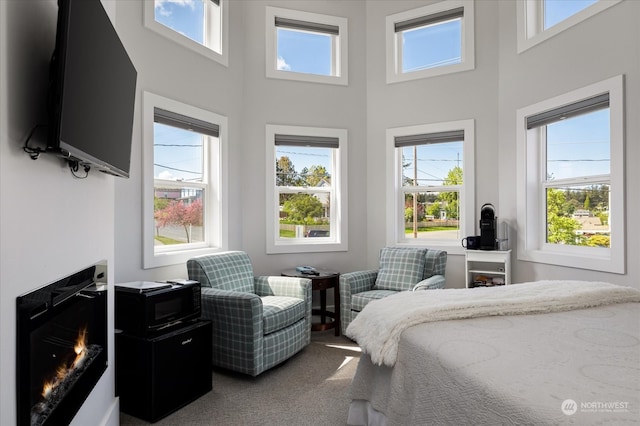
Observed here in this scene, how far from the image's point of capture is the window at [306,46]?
453 centimetres

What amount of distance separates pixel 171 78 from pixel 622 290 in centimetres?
360

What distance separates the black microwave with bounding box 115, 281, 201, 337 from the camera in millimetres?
2445

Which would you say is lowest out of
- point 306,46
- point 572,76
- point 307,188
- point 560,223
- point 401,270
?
point 401,270

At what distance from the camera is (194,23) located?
3.88 metres

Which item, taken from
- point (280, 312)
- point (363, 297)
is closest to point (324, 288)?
point (363, 297)

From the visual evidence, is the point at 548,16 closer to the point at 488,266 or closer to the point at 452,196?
the point at 452,196

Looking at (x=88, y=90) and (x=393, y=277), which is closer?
(x=88, y=90)

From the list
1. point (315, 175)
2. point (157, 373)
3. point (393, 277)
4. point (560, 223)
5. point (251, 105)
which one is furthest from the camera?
point (315, 175)

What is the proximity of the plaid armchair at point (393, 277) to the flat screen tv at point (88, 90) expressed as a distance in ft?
7.94

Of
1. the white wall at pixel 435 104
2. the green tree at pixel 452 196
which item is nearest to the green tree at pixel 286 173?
the white wall at pixel 435 104

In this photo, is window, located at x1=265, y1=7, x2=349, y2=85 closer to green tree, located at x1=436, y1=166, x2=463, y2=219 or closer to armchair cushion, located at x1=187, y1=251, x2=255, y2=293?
green tree, located at x1=436, y1=166, x2=463, y2=219

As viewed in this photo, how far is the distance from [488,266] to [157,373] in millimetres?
3377

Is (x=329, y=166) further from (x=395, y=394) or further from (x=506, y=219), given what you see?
(x=395, y=394)

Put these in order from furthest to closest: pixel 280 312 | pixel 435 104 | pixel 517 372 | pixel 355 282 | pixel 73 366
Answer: pixel 435 104 < pixel 355 282 < pixel 280 312 < pixel 73 366 < pixel 517 372
